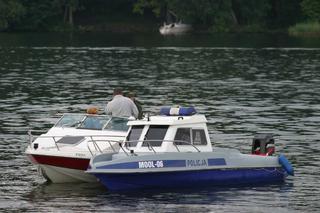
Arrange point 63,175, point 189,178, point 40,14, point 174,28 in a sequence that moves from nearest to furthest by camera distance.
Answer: point 189,178
point 63,175
point 174,28
point 40,14

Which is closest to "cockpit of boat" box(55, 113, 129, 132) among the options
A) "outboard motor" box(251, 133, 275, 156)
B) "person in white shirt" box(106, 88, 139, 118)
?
"person in white shirt" box(106, 88, 139, 118)

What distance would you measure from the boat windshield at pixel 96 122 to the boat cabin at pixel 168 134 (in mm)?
1304

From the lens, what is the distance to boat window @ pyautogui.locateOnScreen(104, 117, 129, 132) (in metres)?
34.1

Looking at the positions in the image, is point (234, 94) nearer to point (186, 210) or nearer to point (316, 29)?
point (186, 210)

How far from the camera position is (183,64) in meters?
85.2

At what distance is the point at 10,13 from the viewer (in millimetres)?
138625

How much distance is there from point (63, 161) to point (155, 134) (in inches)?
107

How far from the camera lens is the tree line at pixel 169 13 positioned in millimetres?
140750

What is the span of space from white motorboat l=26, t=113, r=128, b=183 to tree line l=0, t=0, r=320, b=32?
347 ft

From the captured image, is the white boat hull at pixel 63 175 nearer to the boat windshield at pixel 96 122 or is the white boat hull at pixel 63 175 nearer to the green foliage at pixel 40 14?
the boat windshield at pixel 96 122

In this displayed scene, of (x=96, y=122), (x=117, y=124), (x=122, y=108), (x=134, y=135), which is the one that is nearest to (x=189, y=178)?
(x=134, y=135)

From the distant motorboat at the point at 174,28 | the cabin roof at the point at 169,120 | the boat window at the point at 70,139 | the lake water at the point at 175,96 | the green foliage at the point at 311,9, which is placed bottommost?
the distant motorboat at the point at 174,28

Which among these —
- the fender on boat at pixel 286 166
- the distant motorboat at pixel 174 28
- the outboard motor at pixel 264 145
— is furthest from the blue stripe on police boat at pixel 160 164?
the distant motorboat at pixel 174 28

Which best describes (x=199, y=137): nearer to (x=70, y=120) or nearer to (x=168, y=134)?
(x=168, y=134)
